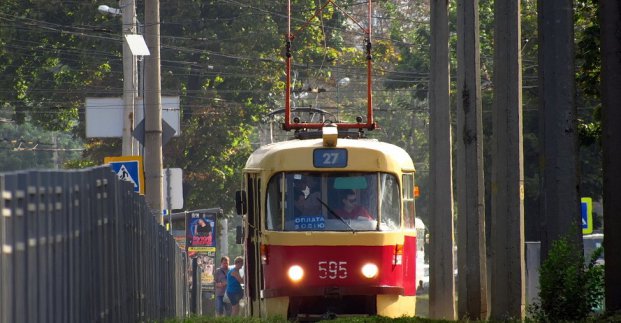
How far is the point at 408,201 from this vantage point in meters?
20.9

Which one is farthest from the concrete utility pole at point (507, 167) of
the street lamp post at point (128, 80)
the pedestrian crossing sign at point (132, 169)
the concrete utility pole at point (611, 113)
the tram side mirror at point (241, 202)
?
the street lamp post at point (128, 80)

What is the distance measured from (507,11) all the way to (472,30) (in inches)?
210

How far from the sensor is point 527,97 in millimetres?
49000

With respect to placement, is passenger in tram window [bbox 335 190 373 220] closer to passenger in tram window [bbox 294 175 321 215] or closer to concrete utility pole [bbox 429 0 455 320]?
passenger in tram window [bbox 294 175 321 215]

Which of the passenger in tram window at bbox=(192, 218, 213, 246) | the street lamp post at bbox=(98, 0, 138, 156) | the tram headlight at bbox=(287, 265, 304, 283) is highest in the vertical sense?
the street lamp post at bbox=(98, 0, 138, 156)

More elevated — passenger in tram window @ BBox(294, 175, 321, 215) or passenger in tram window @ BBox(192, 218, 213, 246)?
passenger in tram window @ BBox(294, 175, 321, 215)

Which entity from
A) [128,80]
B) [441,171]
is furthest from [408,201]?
[128,80]

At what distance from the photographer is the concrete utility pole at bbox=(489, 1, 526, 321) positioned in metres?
19.2

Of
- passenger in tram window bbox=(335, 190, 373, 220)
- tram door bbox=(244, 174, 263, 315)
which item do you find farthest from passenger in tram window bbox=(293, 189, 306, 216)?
tram door bbox=(244, 174, 263, 315)

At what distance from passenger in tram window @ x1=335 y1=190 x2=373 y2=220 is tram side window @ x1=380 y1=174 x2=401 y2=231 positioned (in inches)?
8.9

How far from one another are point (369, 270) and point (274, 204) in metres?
1.53

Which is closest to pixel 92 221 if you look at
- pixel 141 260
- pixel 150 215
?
pixel 141 260

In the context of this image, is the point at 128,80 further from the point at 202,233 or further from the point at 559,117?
the point at 559,117

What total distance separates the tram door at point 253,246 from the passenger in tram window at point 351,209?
1220 millimetres
